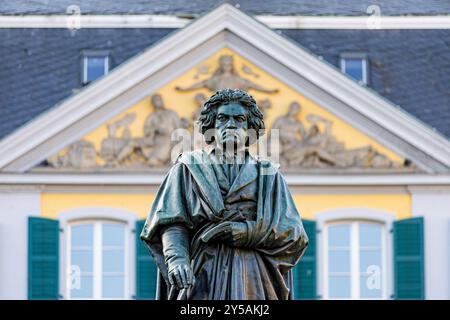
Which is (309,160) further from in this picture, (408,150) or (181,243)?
(181,243)

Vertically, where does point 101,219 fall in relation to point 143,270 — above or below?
above

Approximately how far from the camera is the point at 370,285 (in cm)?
4253

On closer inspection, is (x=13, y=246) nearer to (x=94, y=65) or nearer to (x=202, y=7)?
(x=94, y=65)

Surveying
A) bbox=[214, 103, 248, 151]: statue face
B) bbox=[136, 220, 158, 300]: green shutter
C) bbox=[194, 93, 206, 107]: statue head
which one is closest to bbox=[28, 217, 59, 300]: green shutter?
bbox=[136, 220, 158, 300]: green shutter

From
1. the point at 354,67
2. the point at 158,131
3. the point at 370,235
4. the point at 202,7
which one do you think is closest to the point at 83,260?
the point at 158,131

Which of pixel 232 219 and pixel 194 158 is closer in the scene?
pixel 232 219

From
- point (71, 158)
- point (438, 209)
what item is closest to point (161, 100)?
point (71, 158)

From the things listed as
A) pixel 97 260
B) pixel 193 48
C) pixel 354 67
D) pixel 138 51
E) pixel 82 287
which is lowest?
pixel 82 287

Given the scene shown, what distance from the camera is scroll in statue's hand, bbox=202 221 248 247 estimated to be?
14.7m

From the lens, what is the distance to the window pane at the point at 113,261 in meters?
42.7

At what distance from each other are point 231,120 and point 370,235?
28.1 meters

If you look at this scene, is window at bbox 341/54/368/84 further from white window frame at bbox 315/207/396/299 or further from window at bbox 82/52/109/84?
window at bbox 82/52/109/84

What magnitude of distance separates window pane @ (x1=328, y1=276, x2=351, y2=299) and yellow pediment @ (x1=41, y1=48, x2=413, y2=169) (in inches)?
72.1
